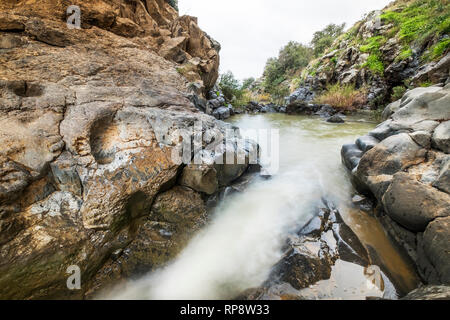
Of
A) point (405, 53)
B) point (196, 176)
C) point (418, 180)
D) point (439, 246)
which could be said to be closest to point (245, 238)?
point (196, 176)

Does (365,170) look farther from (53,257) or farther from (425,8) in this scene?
(425,8)

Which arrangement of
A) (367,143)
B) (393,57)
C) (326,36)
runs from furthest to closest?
1. (326,36)
2. (393,57)
3. (367,143)

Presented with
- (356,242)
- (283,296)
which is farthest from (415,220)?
(283,296)

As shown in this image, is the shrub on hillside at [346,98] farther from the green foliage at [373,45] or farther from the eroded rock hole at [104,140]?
the eroded rock hole at [104,140]

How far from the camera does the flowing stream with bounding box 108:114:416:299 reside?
66.2 inches

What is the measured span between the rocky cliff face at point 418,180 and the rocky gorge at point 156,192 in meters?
0.01

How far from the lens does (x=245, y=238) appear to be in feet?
7.47

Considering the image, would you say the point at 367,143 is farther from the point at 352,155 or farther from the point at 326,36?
the point at 326,36

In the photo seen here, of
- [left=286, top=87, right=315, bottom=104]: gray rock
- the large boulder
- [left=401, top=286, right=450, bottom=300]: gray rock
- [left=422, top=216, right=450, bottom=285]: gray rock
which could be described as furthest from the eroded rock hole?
[left=286, top=87, right=315, bottom=104]: gray rock

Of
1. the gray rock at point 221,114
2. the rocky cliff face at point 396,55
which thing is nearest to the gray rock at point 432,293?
the rocky cliff face at point 396,55

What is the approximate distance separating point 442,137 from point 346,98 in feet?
37.0

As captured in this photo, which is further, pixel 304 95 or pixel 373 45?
pixel 304 95

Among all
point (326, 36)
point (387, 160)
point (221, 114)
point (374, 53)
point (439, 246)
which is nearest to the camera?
point (439, 246)

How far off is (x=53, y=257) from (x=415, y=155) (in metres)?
4.12
